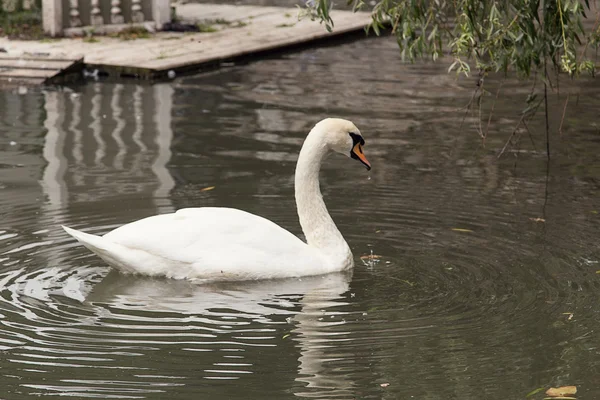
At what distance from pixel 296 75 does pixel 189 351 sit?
10290 millimetres

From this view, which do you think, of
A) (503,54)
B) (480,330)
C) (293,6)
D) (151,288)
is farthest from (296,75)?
(480,330)

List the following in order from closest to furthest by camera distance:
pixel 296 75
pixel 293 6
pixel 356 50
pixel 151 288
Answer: pixel 151 288 < pixel 296 75 < pixel 356 50 < pixel 293 6

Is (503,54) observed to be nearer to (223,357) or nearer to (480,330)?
(480,330)

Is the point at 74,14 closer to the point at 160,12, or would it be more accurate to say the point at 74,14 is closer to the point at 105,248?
the point at 160,12

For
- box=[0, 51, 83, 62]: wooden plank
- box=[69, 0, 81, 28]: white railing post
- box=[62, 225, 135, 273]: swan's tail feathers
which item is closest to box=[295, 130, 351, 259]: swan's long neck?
box=[62, 225, 135, 273]: swan's tail feathers

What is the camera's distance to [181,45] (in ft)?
58.7

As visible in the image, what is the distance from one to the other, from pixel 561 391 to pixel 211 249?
286 cm

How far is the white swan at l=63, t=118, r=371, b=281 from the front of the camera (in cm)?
804

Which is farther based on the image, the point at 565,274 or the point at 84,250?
the point at 84,250

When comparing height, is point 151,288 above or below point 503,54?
below

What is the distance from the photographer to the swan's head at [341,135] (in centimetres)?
854

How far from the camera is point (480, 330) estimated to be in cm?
701

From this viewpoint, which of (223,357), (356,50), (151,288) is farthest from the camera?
(356,50)

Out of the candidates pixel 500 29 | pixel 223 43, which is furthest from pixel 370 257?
pixel 223 43
